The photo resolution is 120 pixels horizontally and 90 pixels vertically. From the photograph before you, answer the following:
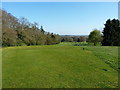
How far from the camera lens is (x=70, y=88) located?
433 centimetres

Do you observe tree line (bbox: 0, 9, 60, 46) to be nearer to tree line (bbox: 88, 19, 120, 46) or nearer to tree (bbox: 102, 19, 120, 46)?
tree line (bbox: 88, 19, 120, 46)

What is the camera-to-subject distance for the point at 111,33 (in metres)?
32.4

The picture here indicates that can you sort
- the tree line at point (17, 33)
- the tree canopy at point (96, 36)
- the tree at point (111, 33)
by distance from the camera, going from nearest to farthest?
the tree line at point (17, 33) → the tree at point (111, 33) → the tree canopy at point (96, 36)

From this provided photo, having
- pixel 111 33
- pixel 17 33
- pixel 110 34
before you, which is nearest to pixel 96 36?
pixel 110 34

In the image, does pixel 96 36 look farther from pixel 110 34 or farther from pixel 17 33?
pixel 17 33

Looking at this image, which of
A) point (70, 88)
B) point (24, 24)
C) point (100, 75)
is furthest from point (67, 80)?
point (24, 24)

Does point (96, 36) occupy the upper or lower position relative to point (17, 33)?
lower

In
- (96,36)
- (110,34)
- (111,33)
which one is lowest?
(96,36)

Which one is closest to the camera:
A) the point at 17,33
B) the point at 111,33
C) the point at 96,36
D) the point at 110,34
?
the point at 17,33

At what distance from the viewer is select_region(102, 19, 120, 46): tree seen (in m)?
31.8

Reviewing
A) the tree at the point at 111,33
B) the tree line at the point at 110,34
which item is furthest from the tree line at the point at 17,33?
the tree at the point at 111,33

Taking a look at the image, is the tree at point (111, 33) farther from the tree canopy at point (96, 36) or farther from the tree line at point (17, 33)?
the tree line at point (17, 33)

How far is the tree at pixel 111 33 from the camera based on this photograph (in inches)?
1252

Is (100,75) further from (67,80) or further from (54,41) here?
(54,41)
